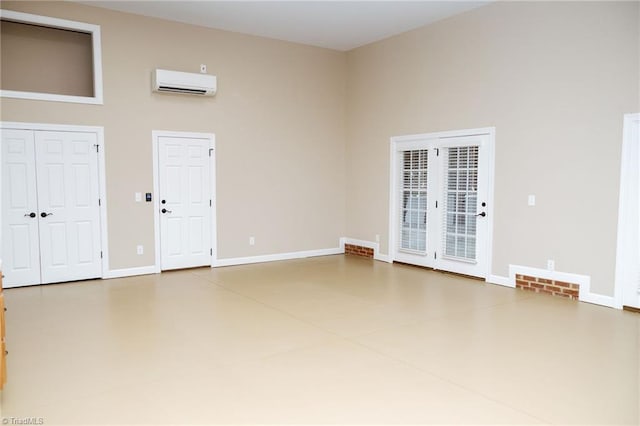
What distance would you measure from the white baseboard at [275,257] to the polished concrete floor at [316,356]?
4.65 ft

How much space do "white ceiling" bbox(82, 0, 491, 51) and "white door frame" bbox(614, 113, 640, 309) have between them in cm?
254

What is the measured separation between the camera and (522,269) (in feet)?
19.0

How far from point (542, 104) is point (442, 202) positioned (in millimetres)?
1889

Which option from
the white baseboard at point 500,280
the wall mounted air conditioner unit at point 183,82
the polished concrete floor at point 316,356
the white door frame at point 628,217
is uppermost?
the wall mounted air conditioner unit at point 183,82

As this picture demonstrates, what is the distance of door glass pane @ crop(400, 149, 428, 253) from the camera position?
279 inches

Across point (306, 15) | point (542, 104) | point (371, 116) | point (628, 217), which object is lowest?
point (628, 217)

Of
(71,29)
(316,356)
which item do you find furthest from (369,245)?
(71,29)

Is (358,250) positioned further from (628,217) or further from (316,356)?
(316,356)

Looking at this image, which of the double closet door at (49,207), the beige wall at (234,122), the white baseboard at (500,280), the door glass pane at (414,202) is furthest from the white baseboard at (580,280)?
the double closet door at (49,207)

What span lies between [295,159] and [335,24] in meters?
2.28

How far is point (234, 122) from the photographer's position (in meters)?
7.30

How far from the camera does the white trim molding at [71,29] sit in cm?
562

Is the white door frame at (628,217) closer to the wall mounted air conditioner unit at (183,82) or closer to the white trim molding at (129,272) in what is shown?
the wall mounted air conditioner unit at (183,82)

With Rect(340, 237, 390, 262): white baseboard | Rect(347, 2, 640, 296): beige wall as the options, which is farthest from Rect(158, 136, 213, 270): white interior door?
Rect(347, 2, 640, 296): beige wall
